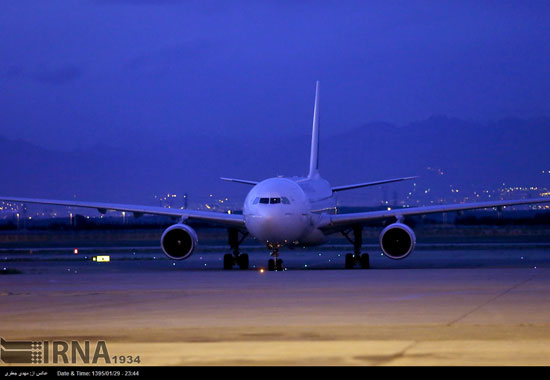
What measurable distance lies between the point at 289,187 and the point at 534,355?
23.0m

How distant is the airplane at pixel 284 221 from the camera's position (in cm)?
3259

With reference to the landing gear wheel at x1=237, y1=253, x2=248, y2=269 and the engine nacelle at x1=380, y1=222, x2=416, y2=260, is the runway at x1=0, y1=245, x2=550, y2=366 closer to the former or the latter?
the engine nacelle at x1=380, y1=222, x2=416, y2=260

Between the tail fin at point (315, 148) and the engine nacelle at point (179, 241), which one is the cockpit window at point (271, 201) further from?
the tail fin at point (315, 148)

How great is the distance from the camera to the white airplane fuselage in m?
32.3

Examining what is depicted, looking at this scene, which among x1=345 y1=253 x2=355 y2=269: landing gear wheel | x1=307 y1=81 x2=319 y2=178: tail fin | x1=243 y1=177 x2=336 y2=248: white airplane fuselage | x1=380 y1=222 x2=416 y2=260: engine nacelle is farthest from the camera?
x1=307 y1=81 x2=319 y2=178: tail fin

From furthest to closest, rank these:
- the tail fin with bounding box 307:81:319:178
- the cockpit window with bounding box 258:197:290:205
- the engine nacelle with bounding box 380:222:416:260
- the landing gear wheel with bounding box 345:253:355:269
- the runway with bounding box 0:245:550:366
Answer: the tail fin with bounding box 307:81:319:178 < the landing gear wheel with bounding box 345:253:355:269 < the engine nacelle with bounding box 380:222:416:260 < the cockpit window with bounding box 258:197:290:205 < the runway with bounding box 0:245:550:366

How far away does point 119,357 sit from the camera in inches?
443

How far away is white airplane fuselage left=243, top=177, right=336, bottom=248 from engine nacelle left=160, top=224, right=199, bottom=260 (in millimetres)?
1851

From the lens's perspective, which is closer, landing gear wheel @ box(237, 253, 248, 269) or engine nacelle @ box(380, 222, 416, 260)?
engine nacelle @ box(380, 222, 416, 260)

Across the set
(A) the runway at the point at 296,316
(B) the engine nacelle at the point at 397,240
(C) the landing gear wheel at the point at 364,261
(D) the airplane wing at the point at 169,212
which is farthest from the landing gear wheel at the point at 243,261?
(A) the runway at the point at 296,316

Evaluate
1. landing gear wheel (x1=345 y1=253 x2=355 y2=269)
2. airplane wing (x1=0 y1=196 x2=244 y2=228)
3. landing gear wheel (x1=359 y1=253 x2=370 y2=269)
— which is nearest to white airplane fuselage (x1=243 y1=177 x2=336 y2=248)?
airplane wing (x1=0 y1=196 x2=244 y2=228)

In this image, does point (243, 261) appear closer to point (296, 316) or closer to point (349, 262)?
point (349, 262)

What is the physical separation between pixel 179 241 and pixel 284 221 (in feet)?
11.8

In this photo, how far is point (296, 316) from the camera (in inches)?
619
